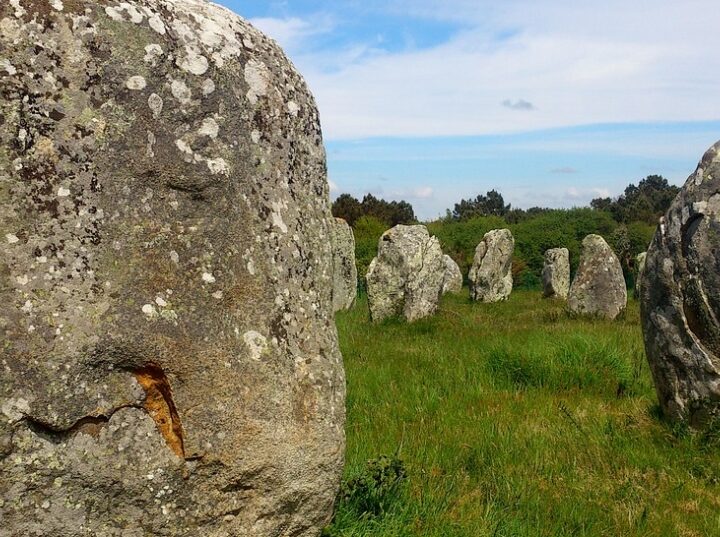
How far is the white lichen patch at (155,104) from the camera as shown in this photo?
2.94m

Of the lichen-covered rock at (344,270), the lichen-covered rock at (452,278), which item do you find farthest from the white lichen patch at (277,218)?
the lichen-covered rock at (452,278)

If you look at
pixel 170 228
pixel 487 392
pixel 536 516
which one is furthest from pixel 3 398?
pixel 487 392

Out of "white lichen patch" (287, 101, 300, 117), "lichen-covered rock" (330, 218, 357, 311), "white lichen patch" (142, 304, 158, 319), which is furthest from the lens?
"lichen-covered rock" (330, 218, 357, 311)

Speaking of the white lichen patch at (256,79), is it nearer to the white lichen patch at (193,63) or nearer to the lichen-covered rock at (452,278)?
the white lichen patch at (193,63)

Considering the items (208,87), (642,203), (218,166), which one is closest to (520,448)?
(218,166)

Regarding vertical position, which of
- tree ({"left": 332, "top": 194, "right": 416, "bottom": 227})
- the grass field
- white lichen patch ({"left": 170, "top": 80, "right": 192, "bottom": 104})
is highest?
tree ({"left": 332, "top": 194, "right": 416, "bottom": 227})

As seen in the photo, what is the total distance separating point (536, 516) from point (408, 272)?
10095 mm

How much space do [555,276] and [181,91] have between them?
62.4 ft

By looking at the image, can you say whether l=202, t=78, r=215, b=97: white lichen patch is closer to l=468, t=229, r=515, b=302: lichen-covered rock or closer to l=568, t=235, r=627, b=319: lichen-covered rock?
l=568, t=235, r=627, b=319: lichen-covered rock

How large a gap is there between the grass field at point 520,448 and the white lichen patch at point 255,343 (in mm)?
1019

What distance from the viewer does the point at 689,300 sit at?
568 centimetres

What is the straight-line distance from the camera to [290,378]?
3158mm

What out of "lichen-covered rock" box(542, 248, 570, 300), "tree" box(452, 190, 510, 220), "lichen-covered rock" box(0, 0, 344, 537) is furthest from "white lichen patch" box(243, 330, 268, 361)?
"tree" box(452, 190, 510, 220)

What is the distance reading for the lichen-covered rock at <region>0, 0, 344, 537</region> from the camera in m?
2.71
